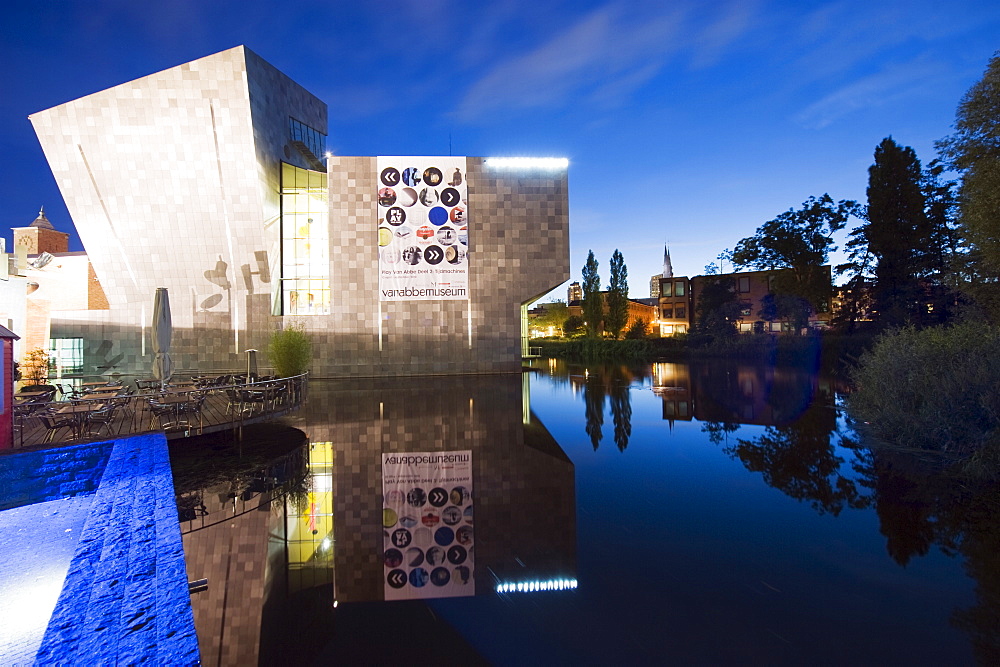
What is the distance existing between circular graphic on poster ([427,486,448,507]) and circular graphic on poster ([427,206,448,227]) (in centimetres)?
1801

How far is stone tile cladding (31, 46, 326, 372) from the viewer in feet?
65.2

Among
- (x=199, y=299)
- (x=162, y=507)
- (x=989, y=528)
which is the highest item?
(x=199, y=299)

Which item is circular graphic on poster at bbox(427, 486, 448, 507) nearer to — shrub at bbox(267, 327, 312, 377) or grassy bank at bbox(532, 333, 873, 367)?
shrub at bbox(267, 327, 312, 377)

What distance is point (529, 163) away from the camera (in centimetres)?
2344

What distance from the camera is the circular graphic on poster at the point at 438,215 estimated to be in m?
23.0

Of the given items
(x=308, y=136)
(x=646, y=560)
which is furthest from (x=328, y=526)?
(x=308, y=136)

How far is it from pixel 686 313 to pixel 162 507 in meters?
54.8

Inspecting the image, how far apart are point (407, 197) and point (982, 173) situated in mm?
19613

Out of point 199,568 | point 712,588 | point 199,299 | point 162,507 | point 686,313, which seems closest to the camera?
point 712,588

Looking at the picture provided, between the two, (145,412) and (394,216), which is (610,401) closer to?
(145,412)

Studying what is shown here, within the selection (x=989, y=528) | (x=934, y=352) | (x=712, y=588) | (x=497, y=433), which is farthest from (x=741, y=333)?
(x=712, y=588)

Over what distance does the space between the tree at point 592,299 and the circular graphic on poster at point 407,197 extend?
901 inches

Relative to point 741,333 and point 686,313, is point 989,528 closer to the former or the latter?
point 741,333

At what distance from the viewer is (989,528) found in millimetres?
4965
